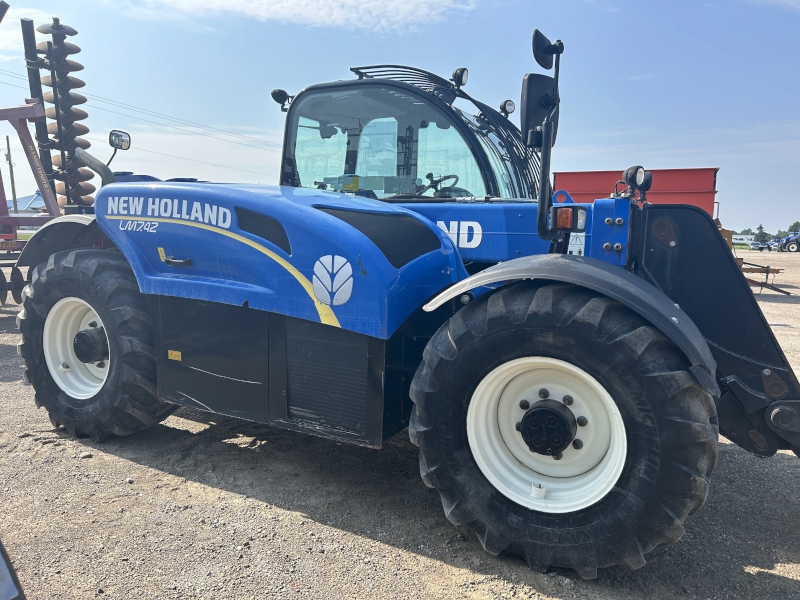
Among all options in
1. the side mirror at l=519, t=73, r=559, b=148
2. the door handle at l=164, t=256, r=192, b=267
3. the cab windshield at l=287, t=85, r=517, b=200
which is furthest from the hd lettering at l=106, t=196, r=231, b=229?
the side mirror at l=519, t=73, r=559, b=148

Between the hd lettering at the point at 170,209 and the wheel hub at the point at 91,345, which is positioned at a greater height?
the hd lettering at the point at 170,209

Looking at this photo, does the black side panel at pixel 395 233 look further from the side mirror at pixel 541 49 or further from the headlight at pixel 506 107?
the headlight at pixel 506 107

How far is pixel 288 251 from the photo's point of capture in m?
3.35

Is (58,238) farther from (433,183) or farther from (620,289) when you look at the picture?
(620,289)

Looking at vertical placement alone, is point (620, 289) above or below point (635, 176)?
below

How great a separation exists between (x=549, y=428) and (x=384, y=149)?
7.20ft

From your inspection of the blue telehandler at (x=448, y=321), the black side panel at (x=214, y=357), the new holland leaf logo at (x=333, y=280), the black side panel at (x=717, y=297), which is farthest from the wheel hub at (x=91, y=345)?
the black side panel at (x=717, y=297)

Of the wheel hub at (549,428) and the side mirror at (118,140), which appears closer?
the wheel hub at (549,428)

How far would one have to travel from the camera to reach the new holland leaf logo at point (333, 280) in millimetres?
3166

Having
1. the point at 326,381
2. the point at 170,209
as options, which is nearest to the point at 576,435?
the point at 326,381

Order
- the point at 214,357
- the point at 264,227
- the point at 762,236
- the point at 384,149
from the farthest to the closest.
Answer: the point at 762,236 < the point at 384,149 < the point at 214,357 < the point at 264,227

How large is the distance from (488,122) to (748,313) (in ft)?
7.24

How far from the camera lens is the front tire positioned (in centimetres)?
252

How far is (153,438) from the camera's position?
172 inches
